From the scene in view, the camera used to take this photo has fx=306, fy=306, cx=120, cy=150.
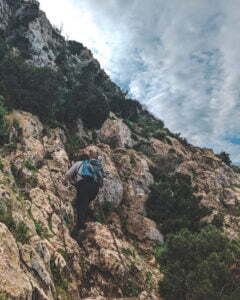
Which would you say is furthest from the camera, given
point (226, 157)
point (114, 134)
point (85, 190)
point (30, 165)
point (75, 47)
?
point (75, 47)

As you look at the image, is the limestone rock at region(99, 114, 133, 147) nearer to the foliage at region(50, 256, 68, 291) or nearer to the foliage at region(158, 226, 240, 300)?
the foliage at region(158, 226, 240, 300)

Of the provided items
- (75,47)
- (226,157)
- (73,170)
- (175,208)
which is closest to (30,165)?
(73,170)

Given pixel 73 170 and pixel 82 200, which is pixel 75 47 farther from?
pixel 73 170

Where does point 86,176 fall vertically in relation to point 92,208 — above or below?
below

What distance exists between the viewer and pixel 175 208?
32469mm

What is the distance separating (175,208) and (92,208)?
1098 cm

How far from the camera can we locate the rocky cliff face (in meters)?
11.1

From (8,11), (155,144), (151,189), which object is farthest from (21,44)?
(151,189)

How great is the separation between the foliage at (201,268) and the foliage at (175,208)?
9.71 metres

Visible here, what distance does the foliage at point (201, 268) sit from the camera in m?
14.2

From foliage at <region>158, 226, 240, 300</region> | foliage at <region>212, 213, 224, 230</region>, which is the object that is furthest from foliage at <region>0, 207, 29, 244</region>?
foliage at <region>212, 213, 224, 230</region>

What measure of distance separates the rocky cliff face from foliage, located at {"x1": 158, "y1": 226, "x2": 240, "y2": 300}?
4.94 ft

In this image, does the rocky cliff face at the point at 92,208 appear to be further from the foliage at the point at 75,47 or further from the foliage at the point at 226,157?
the foliage at the point at 75,47

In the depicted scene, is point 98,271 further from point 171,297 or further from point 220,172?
point 220,172
